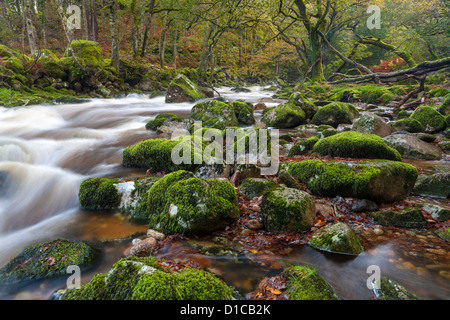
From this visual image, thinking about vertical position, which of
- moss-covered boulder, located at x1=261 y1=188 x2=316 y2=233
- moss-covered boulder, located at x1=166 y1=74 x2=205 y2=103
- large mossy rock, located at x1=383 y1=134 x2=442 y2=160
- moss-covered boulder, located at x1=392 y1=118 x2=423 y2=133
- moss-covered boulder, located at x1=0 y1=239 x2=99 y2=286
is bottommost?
moss-covered boulder, located at x1=0 y1=239 x2=99 y2=286

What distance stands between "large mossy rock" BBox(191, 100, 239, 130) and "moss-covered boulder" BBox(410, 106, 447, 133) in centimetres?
661

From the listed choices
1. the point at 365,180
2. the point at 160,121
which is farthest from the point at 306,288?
the point at 160,121

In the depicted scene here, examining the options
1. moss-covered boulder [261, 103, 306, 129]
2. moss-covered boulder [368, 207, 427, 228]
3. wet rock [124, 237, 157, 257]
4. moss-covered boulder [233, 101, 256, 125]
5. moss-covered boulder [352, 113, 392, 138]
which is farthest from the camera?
moss-covered boulder [233, 101, 256, 125]

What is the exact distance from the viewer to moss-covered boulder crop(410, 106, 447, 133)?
8.88m

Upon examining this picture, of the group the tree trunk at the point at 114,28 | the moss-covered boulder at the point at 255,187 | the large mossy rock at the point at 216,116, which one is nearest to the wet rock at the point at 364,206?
the moss-covered boulder at the point at 255,187

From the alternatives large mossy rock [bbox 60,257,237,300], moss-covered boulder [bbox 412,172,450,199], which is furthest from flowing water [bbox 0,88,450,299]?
large mossy rock [bbox 60,257,237,300]

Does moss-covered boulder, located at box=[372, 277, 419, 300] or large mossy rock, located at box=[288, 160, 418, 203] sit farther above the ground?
large mossy rock, located at box=[288, 160, 418, 203]

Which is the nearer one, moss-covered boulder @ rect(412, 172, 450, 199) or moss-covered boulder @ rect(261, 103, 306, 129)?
moss-covered boulder @ rect(412, 172, 450, 199)

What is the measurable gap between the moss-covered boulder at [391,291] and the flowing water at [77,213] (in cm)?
12

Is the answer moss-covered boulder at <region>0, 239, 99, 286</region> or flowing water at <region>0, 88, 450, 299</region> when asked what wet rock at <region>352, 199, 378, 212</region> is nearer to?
flowing water at <region>0, 88, 450, 299</region>

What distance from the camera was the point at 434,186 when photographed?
472 cm

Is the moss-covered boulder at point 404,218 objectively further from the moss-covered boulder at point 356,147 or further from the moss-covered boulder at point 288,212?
the moss-covered boulder at point 356,147

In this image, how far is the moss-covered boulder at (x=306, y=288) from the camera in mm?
2160

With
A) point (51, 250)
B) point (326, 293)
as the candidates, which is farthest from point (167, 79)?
point (326, 293)
